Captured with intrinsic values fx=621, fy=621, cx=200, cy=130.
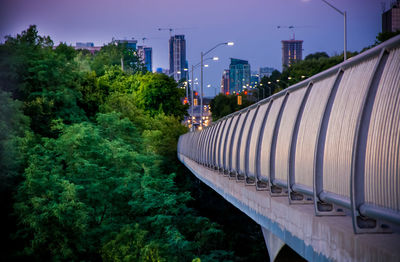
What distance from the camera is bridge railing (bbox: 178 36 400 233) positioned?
20.6 feet

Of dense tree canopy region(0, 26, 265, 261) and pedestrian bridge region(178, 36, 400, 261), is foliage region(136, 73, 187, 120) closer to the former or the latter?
dense tree canopy region(0, 26, 265, 261)

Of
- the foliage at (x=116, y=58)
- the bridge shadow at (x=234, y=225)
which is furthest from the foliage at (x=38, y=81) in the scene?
the foliage at (x=116, y=58)

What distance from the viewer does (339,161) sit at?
7.74m

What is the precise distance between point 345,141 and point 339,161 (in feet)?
0.95

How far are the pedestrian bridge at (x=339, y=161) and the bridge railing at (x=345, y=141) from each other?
11mm

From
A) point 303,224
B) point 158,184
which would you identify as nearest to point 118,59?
point 158,184

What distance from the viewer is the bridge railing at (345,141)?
20.6 feet

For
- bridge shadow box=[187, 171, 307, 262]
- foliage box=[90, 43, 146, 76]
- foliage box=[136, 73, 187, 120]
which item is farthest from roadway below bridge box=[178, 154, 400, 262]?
foliage box=[90, 43, 146, 76]

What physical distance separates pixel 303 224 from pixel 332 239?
1679mm

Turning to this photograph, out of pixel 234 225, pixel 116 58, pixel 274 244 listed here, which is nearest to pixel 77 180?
pixel 234 225

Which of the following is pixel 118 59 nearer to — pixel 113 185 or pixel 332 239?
pixel 113 185

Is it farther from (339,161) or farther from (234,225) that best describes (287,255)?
(234,225)

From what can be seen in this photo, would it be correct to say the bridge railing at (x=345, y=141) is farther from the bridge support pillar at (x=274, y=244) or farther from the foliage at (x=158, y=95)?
the foliage at (x=158, y=95)

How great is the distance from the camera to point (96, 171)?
43.5 metres
